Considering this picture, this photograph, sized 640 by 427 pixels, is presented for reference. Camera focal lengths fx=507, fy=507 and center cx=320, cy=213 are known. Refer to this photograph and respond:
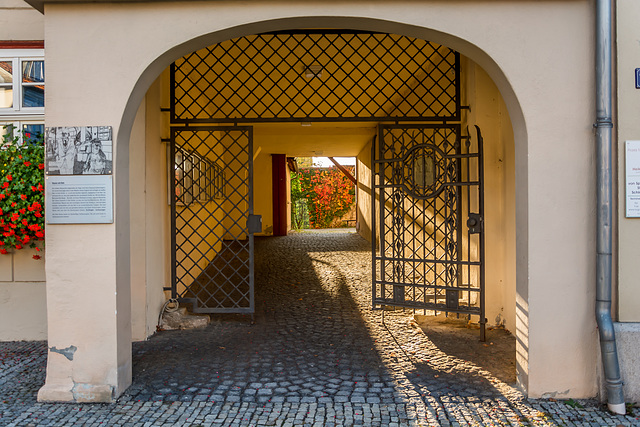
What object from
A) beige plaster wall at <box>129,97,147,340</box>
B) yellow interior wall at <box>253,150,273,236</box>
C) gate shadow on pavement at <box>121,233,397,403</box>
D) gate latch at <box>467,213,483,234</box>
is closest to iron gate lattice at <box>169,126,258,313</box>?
gate shadow on pavement at <box>121,233,397,403</box>

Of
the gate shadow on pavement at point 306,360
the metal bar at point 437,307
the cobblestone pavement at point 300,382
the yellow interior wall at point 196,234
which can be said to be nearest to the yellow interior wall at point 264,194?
the yellow interior wall at point 196,234

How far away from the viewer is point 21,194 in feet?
→ 13.9

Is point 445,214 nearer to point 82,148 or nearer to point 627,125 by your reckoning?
point 627,125

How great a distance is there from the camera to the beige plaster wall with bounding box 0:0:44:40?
15.6ft

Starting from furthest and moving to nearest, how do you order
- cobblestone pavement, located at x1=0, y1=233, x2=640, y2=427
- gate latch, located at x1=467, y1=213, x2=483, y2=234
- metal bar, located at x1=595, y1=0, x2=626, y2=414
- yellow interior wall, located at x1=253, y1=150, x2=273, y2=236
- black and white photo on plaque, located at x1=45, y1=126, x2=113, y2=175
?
1. yellow interior wall, located at x1=253, y1=150, x2=273, y2=236
2. gate latch, located at x1=467, y1=213, x2=483, y2=234
3. black and white photo on plaque, located at x1=45, y1=126, x2=113, y2=175
4. metal bar, located at x1=595, y1=0, x2=626, y2=414
5. cobblestone pavement, located at x1=0, y1=233, x2=640, y2=427

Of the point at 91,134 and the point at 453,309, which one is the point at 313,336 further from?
the point at 91,134

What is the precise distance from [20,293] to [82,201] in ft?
6.30

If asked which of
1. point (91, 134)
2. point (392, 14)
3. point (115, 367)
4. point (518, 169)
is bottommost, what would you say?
point (115, 367)

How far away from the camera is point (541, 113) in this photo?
130 inches

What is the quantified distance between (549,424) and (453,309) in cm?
203

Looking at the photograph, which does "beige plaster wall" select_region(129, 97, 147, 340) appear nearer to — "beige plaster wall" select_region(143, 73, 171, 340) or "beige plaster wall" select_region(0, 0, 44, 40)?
"beige plaster wall" select_region(143, 73, 171, 340)

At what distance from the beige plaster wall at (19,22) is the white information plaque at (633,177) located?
5.01 meters

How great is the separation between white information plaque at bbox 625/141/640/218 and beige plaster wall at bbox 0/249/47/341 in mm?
4799

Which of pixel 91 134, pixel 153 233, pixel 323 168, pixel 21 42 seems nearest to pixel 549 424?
pixel 91 134
